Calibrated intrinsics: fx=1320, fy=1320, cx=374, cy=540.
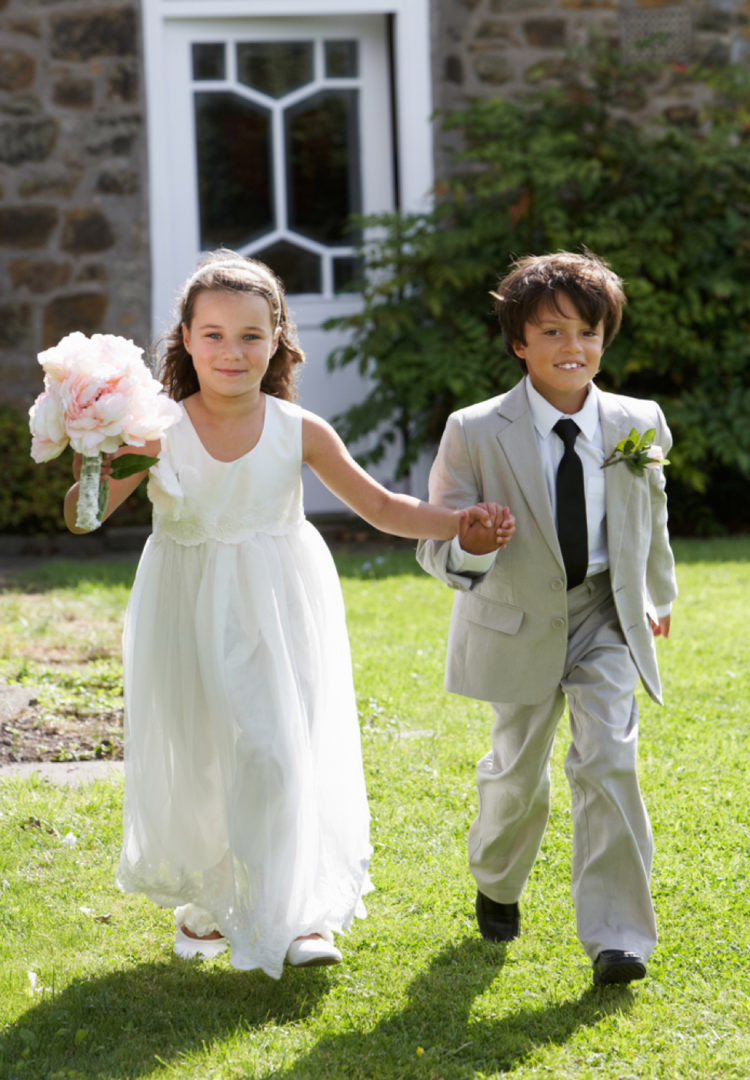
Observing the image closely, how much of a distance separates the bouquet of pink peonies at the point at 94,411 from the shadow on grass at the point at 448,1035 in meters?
1.17

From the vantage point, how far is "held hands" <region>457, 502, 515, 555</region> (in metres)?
2.87

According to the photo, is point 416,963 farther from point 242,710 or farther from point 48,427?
point 48,427

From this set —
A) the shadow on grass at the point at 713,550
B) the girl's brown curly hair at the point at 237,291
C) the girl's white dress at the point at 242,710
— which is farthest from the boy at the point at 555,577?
the shadow on grass at the point at 713,550

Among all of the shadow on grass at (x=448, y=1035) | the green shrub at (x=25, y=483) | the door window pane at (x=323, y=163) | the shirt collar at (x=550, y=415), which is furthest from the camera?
the door window pane at (x=323, y=163)

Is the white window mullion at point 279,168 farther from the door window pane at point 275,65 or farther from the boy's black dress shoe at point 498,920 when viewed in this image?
the boy's black dress shoe at point 498,920

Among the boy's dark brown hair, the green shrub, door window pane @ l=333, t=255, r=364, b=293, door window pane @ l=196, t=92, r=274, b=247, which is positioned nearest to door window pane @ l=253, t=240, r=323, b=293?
door window pane @ l=333, t=255, r=364, b=293

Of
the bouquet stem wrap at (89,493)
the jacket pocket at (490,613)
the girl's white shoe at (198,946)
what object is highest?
the bouquet stem wrap at (89,493)

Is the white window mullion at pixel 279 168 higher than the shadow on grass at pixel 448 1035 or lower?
higher

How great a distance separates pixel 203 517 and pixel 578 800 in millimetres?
1040

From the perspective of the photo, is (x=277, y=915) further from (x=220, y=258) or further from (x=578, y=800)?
(x=220, y=258)

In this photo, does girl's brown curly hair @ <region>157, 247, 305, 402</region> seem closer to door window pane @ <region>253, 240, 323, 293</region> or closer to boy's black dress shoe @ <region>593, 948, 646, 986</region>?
boy's black dress shoe @ <region>593, 948, 646, 986</region>

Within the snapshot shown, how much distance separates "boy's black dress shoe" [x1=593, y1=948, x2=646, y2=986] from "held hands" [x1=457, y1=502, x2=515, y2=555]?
889 mm

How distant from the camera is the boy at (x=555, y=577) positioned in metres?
2.91

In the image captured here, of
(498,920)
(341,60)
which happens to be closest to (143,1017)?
(498,920)
